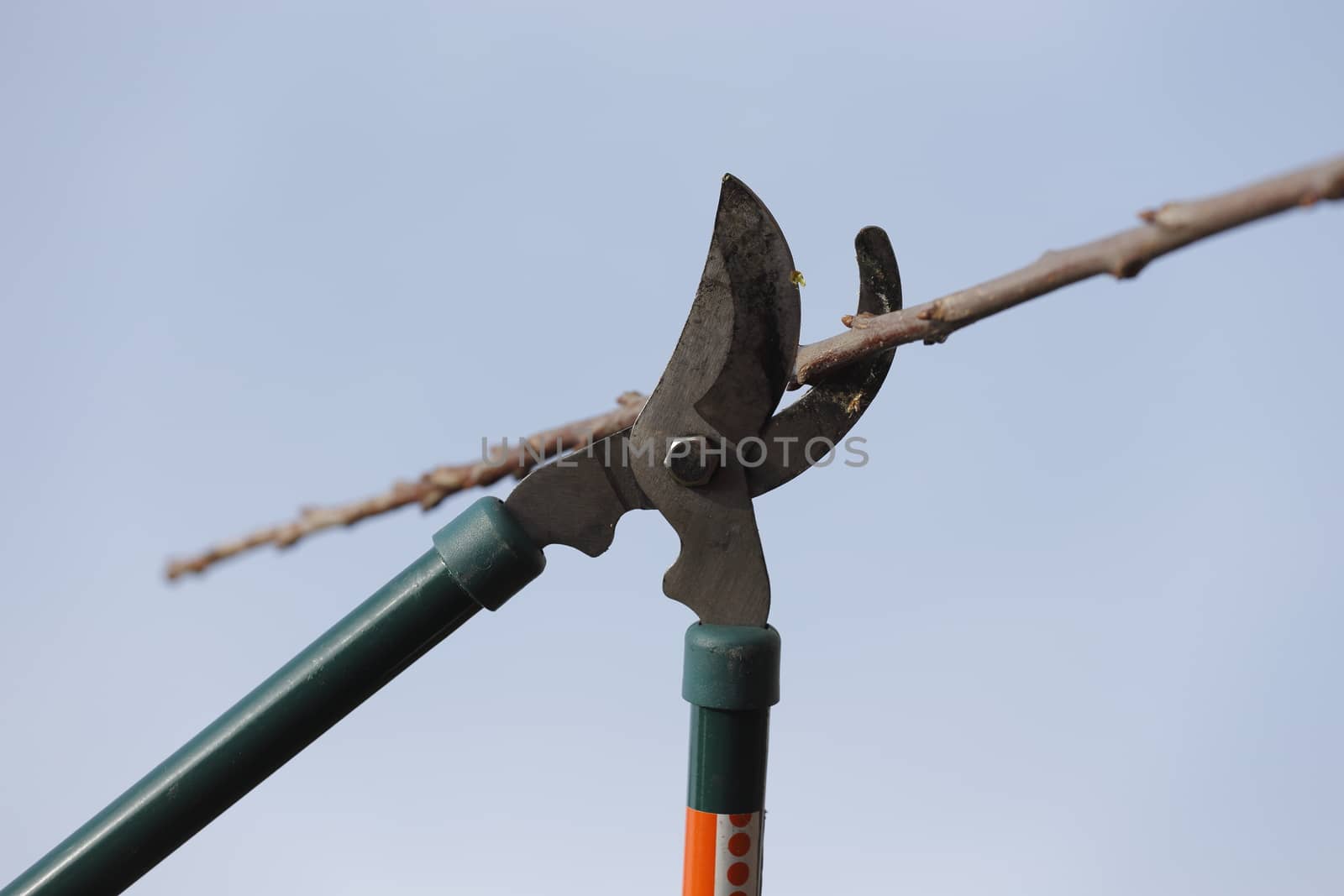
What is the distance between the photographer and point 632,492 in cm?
169

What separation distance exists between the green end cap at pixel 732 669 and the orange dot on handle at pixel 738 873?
0.20m

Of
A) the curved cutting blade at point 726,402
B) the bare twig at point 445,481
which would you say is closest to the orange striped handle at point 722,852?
the curved cutting blade at point 726,402

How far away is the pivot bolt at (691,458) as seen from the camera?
1.63 meters

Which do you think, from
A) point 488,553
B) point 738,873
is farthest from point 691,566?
point 738,873

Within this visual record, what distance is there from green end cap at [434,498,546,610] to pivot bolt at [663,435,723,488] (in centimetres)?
21

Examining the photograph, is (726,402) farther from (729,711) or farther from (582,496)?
(729,711)

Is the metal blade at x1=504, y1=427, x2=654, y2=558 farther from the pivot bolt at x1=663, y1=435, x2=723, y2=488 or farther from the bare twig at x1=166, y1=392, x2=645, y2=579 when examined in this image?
the bare twig at x1=166, y1=392, x2=645, y2=579

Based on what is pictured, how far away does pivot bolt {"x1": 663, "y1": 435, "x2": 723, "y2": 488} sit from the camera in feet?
5.36

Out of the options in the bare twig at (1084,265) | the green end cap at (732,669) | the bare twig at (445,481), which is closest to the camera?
the bare twig at (1084,265)

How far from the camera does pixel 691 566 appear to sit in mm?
1672

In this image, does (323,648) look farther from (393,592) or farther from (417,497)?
(417,497)

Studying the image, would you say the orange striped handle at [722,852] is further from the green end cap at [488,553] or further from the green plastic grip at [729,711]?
the green end cap at [488,553]

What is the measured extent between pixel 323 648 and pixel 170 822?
0.31m

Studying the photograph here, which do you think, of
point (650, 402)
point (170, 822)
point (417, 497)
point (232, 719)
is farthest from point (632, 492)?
point (170, 822)
